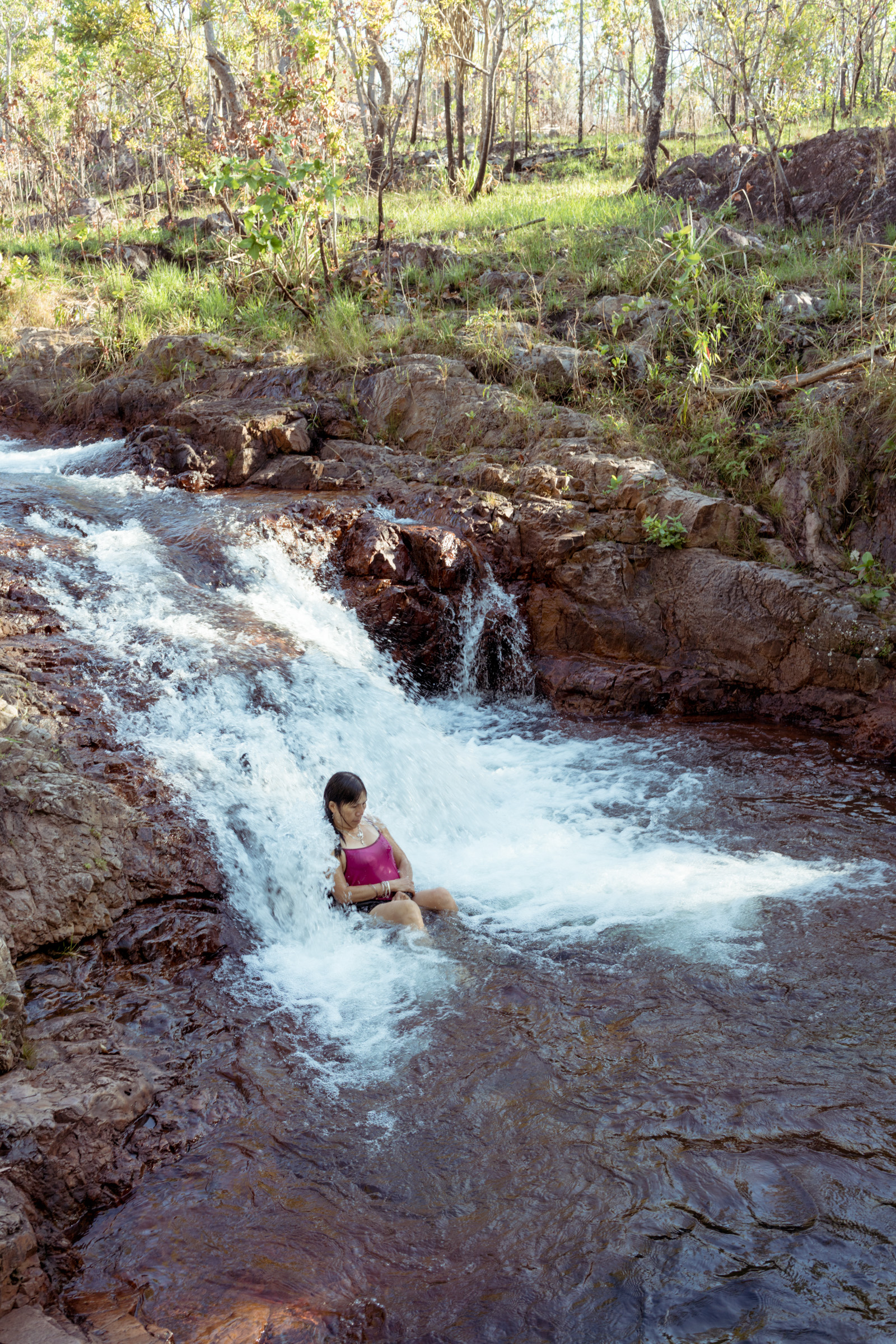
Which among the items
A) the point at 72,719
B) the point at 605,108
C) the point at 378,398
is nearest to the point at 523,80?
the point at 605,108

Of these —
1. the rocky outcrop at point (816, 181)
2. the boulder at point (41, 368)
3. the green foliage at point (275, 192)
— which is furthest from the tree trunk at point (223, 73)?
the rocky outcrop at point (816, 181)

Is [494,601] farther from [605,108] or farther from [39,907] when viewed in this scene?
[605,108]

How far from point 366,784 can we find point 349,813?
0.97m

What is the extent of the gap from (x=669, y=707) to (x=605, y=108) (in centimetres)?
2700

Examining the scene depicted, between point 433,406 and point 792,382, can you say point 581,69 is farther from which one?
point 792,382

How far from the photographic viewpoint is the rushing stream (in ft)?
7.63

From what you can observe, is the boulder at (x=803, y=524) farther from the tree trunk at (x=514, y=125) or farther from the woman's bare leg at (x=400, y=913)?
the tree trunk at (x=514, y=125)

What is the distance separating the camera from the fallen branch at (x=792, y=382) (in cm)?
669

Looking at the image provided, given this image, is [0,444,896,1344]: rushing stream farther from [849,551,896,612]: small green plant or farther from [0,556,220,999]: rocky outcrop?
[849,551,896,612]: small green plant

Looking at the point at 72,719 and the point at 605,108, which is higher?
the point at 605,108

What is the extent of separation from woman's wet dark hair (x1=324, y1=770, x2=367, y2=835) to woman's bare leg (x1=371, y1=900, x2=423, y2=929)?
43 cm

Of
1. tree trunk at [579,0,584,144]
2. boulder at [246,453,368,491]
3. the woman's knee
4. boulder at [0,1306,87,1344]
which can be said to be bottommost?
the woman's knee

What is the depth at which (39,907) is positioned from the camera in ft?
11.4

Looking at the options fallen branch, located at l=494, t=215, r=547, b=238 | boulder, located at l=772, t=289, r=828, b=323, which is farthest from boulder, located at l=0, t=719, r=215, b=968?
fallen branch, located at l=494, t=215, r=547, b=238
